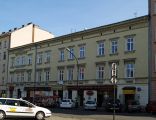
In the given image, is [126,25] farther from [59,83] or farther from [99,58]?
[59,83]

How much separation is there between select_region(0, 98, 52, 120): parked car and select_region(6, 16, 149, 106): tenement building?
20571 millimetres

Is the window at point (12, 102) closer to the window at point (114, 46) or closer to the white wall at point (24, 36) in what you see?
the window at point (114, 46)

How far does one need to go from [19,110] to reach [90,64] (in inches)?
1086

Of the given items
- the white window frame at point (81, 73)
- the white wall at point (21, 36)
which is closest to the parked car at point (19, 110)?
the white window frame at point (81, 73)

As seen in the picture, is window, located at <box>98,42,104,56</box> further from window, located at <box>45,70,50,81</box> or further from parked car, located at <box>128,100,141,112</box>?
window, located at <box>45,70,50,81</box>

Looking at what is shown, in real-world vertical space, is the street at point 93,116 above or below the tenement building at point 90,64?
below

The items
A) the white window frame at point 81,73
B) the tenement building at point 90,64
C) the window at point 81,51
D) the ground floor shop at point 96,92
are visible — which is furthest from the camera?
the window at point 81,51

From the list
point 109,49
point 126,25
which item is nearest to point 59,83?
point 109,49

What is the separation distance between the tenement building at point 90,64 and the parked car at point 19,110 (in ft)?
67.5

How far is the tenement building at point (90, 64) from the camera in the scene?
44.9 m

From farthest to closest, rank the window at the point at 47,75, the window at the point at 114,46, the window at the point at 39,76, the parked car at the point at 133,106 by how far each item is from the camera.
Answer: the window at the point at 39,76, the window at the point at 47,75, the window at the point at 114,46, the parked car at the point at 133,106

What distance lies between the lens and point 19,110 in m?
25.3

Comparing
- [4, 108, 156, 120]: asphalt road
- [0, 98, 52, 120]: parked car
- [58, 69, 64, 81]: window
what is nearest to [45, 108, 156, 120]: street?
[4, 108, 156, 120]: asphalt road

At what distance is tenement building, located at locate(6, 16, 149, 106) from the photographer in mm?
44906
